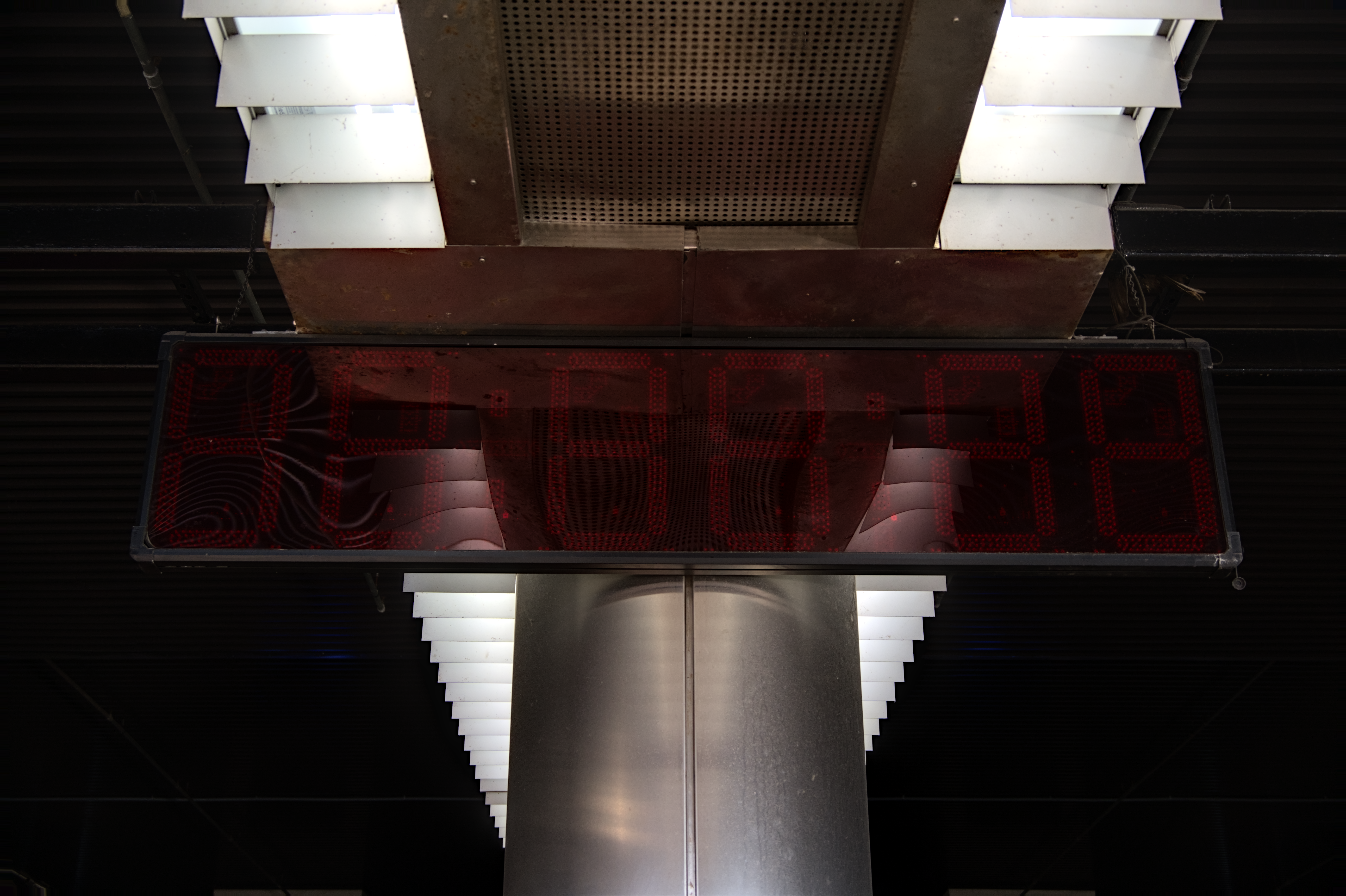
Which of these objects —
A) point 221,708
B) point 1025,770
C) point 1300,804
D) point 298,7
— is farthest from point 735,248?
point 1300,804

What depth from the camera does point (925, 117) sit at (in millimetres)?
3623

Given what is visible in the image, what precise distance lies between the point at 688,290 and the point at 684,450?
2.29 ft

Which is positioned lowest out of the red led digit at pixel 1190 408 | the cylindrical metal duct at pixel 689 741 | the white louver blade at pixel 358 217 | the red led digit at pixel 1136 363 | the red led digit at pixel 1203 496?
the cylindrical metal duct at pixel 689 741

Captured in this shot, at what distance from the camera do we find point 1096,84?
394 cm

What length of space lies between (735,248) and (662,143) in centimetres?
46

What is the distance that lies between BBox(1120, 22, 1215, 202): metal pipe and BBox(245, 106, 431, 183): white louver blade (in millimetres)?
2685

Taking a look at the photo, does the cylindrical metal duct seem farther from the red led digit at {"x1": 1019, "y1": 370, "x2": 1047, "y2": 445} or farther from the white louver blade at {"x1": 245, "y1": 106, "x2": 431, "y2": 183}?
the white louver blade at {"x1": 245, "y1": 106, "x2": 431, "y2": 183}

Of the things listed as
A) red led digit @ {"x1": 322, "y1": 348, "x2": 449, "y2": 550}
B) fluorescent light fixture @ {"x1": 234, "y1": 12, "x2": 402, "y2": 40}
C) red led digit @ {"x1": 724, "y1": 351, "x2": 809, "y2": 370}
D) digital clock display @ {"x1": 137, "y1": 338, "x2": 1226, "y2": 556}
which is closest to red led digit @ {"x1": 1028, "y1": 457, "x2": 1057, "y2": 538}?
digital clock display @ {"x1": 137, "y1": 338, "x2": 1226, "y2": 556}

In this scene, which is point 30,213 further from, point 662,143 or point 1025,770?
point 1025,770

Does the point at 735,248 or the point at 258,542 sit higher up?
the point at 735,248

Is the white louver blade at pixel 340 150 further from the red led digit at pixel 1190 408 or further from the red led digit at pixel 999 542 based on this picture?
the red led digit at pixel 1190 408

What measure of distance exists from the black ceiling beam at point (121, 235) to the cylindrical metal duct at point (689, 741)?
1968 mm

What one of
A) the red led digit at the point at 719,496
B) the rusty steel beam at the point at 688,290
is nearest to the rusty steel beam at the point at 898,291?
the rusty steel beam at the point at 688,290

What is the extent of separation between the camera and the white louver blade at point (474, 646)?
7480mm
